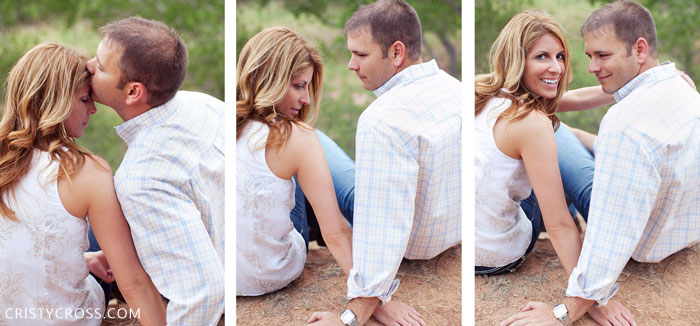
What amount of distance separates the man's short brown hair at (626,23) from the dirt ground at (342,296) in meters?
1.06

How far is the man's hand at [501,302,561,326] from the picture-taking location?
2950mm

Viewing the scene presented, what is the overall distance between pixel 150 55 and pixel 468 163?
1.34 meters

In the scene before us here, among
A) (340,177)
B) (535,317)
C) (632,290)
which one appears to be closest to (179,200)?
(340,177)

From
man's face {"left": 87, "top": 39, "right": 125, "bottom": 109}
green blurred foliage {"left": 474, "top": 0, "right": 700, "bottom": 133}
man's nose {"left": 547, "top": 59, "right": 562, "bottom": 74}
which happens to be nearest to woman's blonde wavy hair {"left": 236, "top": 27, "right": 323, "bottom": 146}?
man's face {"left": 87, "top": 39, "right": 125, "bottom": 109}

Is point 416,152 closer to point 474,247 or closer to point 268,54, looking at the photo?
point 474,247

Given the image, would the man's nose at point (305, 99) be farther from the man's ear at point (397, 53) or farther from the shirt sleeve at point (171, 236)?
the shirt sleeve at point (171, 236)

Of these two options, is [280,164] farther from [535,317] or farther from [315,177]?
[535,317]

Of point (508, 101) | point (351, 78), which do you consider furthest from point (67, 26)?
point (508, 101)

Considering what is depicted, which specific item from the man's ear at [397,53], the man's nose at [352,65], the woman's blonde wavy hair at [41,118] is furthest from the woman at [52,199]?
the man's ear at [397,53]

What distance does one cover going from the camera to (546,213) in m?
3.00

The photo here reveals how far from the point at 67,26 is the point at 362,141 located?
1296 mm

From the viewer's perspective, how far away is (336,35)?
9.74 feet

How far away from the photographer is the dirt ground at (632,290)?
9.70ft

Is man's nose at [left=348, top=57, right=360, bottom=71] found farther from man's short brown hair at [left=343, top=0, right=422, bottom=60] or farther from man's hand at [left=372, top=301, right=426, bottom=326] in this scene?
man's hand at [left=372, top=301, right=426, bottom=326]
